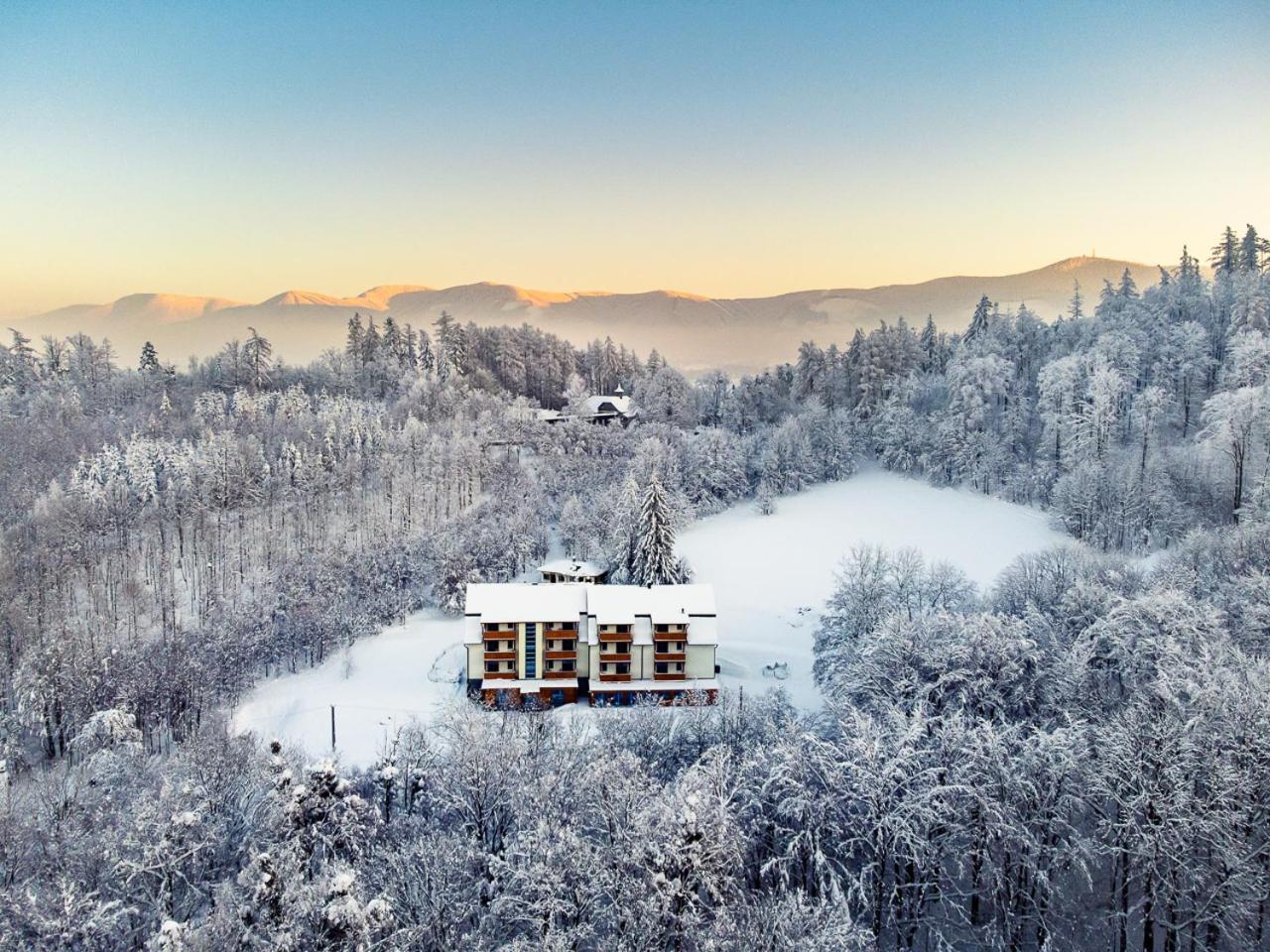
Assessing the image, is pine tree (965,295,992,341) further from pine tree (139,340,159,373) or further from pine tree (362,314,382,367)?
pine tree (139,340,159,373)

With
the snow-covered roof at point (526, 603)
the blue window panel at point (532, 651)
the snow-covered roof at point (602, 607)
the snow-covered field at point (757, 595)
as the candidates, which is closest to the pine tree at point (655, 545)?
the snow-covered field at point (757, 595)

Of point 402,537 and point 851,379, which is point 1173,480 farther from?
point 402,537

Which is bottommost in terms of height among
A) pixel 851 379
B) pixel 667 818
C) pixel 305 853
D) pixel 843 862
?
pixel 843 862

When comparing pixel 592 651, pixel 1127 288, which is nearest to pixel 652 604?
pixel 592 651

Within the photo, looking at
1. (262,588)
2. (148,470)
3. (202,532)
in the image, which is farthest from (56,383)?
(262,588)

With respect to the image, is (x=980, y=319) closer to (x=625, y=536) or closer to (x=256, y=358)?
(x=625, y=536)

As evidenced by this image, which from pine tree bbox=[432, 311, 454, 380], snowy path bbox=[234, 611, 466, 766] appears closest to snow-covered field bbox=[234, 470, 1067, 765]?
snowy path bbox=[234, 611, 466, 766]

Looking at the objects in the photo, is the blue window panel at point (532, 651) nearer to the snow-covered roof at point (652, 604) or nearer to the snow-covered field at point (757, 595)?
the snow-covered roof at point (652, 604)
